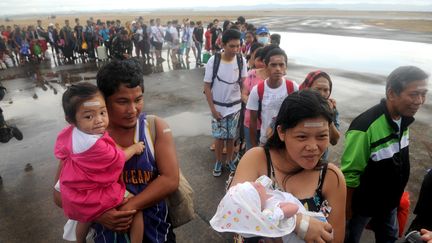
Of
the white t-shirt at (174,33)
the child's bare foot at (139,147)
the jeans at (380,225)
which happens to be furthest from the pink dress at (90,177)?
the white t-shirt at (174,33)

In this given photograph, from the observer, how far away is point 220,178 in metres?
4.68

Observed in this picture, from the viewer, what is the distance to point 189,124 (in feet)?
22.6

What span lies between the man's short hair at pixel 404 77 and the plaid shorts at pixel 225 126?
2.48 m

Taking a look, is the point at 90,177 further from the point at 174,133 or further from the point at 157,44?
the point at 157,44

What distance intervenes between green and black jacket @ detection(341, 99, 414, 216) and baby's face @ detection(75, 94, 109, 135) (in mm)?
1979

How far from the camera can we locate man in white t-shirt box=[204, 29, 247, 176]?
4.32 metres

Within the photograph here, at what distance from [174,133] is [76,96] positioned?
4734 mm

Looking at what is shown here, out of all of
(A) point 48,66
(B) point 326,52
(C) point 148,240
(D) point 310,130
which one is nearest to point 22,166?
(C) point 148,240

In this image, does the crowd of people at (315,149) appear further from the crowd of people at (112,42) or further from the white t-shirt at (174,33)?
the white t-shirt at (174,33)

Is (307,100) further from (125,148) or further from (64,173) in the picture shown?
(64,173)

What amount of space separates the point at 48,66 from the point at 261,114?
47.9 ft

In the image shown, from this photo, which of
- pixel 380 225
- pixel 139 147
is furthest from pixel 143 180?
pixel 380 225

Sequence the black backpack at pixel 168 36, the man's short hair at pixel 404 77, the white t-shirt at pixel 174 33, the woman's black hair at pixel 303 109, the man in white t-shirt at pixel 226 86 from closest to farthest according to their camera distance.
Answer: the woman's black hair at pixel 303 109 < the man's short hair at pixel 404 77 < the man in white t-shirt at pixel 226 86 < the white t-shirt at pixel 174 33 < the black backpack at pixel 168 36

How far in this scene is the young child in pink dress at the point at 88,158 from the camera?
5.45 ft
